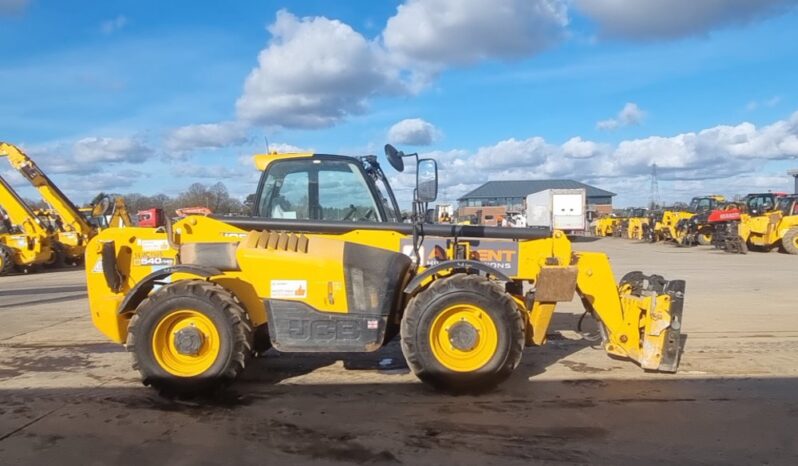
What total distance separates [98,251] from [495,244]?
3.80m

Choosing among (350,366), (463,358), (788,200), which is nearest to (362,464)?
(463,358)

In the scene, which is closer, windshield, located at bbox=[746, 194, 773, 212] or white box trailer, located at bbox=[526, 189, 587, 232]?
windshield, located at bbox=[746, 194, 773, 212]

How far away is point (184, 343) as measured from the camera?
17.7 feet

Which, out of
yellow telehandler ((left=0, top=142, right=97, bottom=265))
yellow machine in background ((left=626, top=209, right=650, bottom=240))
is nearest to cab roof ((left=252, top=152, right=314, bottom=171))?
yellow telehandler ((left=0, top=142, right=97, bottom=265))

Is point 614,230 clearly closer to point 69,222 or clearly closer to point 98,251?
point 69,222

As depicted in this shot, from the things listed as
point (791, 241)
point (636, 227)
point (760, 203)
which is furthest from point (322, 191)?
point (636, 227)

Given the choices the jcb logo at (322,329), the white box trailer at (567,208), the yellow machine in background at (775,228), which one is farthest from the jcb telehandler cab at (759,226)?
the jcb logo at (322,329)

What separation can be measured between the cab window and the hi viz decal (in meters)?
0.61

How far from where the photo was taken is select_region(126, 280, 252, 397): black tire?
5.33m

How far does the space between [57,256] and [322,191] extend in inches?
733

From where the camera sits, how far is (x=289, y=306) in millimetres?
5504

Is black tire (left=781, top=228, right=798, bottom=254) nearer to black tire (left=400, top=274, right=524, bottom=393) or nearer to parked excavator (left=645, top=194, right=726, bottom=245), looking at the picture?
parked excavator (left=645, top=194, right=726, bottom=245)

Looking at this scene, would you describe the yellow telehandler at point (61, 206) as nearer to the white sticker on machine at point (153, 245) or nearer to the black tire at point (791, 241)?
the white sticker on machine at point (153, 245)

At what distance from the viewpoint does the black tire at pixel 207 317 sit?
533 centimetres
